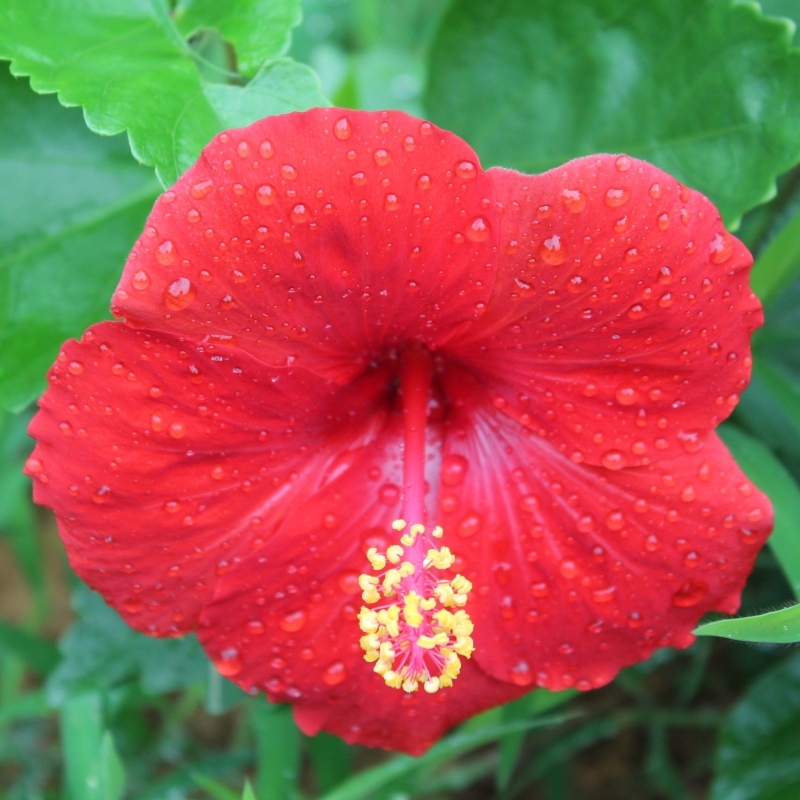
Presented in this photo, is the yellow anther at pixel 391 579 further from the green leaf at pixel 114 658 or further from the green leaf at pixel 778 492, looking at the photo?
the green leaf at pixel 114 658

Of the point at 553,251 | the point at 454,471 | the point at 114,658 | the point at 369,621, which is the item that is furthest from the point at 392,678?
the point at 114,658

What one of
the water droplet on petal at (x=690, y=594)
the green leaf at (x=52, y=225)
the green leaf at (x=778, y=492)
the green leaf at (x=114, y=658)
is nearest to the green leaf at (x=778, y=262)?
the green leaf at (x=778, y=492)

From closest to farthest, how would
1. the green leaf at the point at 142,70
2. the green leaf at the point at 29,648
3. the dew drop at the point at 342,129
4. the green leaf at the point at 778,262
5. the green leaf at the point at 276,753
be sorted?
the dew drop at the point at 342,129
the green leaf at the point at 142,70
the green leaf at the point at 778,262
the green leaf at the point at 276,753
the green leaf at the point at 29,648

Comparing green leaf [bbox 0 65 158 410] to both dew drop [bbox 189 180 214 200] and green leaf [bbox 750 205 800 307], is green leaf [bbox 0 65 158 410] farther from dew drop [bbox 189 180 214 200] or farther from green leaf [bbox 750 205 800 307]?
green leaf [bbox 750 205 800 307]

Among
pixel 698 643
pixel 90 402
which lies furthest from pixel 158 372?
pixel 698 643

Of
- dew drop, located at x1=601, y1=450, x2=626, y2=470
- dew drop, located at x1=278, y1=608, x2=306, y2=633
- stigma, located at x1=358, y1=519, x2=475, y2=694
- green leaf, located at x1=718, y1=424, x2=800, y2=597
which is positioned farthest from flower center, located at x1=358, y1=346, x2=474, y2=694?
green leaf, located at x1=718, y1=424, x2=800, y2=597

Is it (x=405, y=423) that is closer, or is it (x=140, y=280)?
(x=140, y=280)

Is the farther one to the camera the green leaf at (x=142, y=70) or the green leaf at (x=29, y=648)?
the green leaf at (x=29, y=648)

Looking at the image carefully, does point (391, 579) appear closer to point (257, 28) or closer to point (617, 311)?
point (617, 311)
